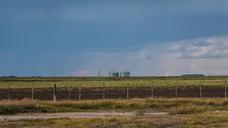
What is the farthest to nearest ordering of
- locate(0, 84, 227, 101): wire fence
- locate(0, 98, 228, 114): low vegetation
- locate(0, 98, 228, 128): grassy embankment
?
locate(0, 84, 227, 101): wire fence → locate(0, 98, 228, 114): low vegetation → locate(0, 98, 228, 128): grassy embankment

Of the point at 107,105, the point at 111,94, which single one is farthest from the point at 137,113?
the point at 111,94

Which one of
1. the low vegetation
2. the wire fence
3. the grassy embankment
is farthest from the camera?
the wire fence

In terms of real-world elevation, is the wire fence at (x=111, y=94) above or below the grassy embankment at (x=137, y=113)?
above

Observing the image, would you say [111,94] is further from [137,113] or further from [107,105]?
[137,113]

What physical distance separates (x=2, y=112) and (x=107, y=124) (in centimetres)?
1472

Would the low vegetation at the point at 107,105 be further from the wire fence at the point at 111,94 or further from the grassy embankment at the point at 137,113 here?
the wire fence at the point at 111,94

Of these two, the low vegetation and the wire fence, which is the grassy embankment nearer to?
the low vegetation

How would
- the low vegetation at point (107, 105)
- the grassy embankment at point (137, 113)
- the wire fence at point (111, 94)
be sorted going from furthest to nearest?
the wire fence at point (111, 94)
the low vegetation at point (107, 105)
the grassy embankment at point (137, 113)

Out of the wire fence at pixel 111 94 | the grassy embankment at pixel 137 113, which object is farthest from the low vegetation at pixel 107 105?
the wire fence at pixel 111 94

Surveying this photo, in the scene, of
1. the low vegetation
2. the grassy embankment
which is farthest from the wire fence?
the grassy embankment

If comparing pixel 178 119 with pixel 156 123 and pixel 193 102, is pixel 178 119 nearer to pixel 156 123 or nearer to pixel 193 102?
pixel 156 123

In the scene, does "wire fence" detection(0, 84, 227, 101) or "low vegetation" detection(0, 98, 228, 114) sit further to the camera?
"wire fence" detection(0, 84, 227, 101)

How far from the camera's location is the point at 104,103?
158 ft

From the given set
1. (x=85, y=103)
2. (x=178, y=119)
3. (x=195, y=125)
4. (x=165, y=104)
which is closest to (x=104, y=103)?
(x=85, y=103)
